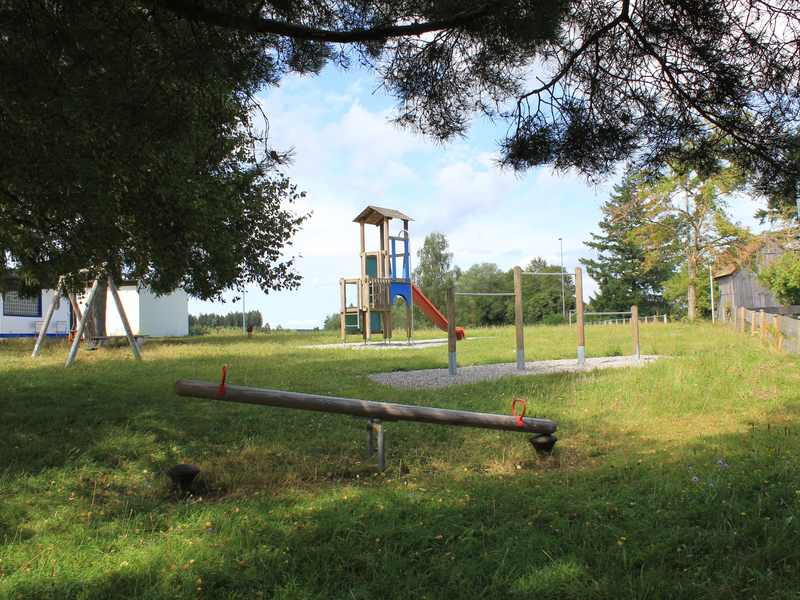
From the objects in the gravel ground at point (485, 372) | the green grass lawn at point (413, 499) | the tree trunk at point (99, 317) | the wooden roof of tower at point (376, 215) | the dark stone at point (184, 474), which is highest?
the wooden roof of tower at point (376, 215)

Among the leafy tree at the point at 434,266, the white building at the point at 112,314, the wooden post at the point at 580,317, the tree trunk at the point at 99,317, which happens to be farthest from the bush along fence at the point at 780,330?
the leafy tree at the point at 434,266

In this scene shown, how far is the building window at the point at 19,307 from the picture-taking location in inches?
947

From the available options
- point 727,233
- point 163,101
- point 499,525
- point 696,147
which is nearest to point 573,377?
point 696,147

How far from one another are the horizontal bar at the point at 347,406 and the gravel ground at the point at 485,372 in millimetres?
3679

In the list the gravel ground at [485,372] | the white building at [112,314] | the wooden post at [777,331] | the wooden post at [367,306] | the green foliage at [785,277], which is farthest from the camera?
the white building at [112,314]

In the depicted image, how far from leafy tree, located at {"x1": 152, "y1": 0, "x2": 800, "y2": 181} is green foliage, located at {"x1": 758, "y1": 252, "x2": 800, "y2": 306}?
78.1ft

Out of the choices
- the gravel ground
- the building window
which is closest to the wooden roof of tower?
the gravel ground

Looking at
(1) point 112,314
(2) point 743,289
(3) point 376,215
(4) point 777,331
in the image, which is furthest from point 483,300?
(4) point 777,331

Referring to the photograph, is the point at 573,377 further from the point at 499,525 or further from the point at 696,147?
the point at 499,525

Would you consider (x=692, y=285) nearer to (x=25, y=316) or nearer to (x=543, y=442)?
(x=543, y=442)

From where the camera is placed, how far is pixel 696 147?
4773 millimetres

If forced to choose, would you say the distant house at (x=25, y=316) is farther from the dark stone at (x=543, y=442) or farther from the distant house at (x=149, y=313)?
the dark stone at (x=543, y=442)

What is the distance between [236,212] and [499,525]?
7.50m

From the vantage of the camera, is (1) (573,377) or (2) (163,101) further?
(1) (573,377)
